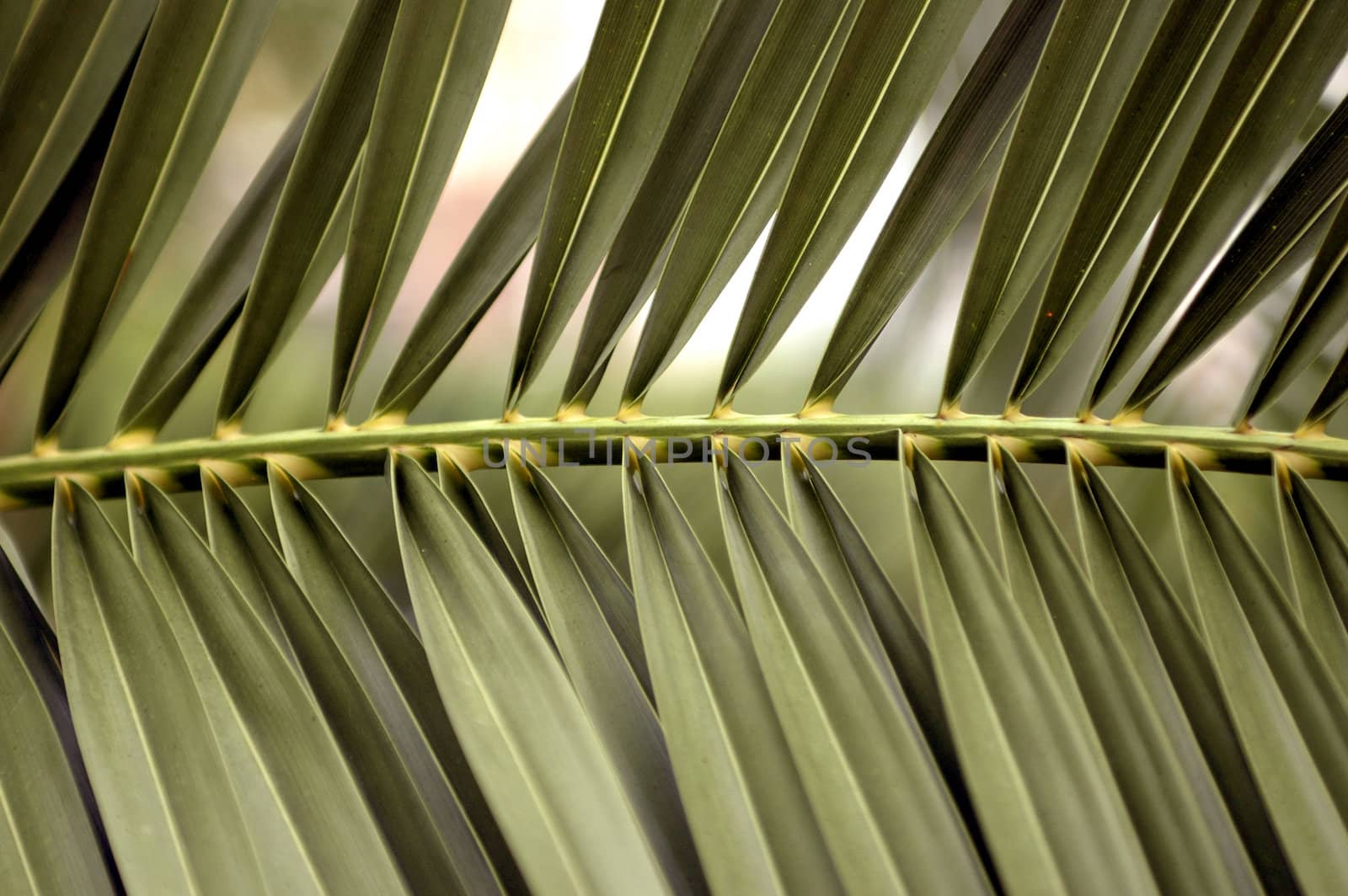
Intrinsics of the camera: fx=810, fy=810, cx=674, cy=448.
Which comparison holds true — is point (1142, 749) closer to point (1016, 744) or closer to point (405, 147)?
point (1016, 744)

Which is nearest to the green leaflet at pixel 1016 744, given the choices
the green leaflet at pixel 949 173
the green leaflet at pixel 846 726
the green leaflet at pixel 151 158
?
the green leaflet at pixel 846 726

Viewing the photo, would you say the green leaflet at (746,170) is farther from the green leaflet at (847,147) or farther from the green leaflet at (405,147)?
the green leaflet at (405,147)

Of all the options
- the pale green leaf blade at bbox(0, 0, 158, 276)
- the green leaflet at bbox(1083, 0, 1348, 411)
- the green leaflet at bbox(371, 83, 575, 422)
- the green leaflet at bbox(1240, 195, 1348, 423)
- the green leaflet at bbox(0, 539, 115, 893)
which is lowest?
the green leaflet at bbox(0, 539, 115, 893)

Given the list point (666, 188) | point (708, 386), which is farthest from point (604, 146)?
point (708, 386)

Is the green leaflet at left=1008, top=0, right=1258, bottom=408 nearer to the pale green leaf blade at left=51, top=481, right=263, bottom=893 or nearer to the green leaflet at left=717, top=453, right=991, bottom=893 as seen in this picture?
the green leaflet at left=717, top=453, right=991, bottom=893

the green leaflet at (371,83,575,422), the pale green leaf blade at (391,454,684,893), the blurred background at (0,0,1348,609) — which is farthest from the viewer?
the blurred background at (0,0,1348,609)

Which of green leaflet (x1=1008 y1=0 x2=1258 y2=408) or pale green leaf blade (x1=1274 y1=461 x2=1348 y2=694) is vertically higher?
green leaflet (x1=1008 y1=0 x2=1258 y2=408)

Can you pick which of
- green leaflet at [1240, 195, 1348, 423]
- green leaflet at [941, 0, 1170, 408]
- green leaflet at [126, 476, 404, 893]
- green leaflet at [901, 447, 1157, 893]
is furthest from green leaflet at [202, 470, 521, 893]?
green leaflet at [1240, 195, 1348, 423]
